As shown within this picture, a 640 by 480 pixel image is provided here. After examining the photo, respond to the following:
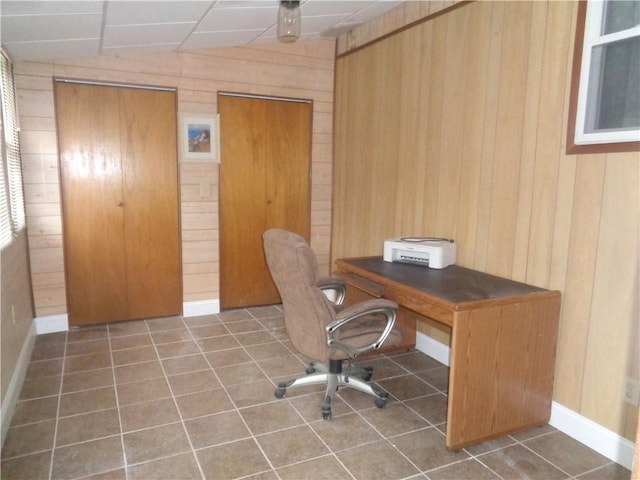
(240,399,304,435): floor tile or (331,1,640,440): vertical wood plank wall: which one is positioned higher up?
(331,1,640,440): vertical wood plank wall

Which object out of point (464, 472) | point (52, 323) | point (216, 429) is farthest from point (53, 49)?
point (464, 472)

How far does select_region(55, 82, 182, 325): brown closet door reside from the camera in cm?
368

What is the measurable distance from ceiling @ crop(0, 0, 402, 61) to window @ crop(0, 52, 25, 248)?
244mm

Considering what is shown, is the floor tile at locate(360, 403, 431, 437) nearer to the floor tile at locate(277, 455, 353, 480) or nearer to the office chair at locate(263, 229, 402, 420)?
the office chair at locate(263, 229, 402, 420)

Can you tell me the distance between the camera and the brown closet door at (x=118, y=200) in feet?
12.1

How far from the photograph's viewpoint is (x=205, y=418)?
248cm

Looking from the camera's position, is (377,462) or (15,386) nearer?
(377,462)

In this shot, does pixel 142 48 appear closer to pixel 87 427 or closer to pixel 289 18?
pixel 289 18

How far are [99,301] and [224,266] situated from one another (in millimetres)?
1093

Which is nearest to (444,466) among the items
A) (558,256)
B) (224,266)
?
(558,256)

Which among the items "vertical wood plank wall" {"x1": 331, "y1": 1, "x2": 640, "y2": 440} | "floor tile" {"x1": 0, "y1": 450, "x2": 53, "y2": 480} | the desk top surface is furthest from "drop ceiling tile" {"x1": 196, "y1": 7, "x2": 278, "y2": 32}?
"floor tile" {"x1": 0, "y1": 450, "x2": 53, "y2": 480}

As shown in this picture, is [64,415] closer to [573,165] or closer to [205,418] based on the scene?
[205,418]

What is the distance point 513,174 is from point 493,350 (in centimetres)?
105

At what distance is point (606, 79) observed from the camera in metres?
2.16
